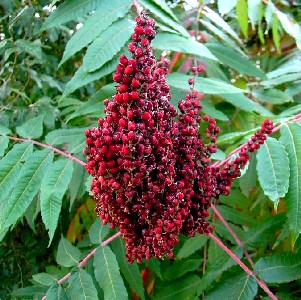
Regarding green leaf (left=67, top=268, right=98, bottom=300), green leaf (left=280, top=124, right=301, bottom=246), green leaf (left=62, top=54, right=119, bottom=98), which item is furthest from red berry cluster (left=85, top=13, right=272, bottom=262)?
green leaf (left=62, top=54, right=119, bottom=98)

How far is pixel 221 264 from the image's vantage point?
1945mm

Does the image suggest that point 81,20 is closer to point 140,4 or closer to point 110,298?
point 140,4

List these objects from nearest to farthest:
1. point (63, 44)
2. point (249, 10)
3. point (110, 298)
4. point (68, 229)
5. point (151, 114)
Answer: point (151, 114) → point (110, 298) → point (249, 10) → point (68, 229) → point (63, 44)

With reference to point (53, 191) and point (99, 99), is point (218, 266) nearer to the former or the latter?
point (53, 191)

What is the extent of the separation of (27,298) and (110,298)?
0.48 metres

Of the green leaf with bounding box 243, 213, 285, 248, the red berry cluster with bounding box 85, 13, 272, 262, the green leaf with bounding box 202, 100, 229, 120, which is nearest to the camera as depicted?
the red berry cluster with bounding box 85, 13, 272, 262

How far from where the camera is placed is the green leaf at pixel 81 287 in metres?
1.79

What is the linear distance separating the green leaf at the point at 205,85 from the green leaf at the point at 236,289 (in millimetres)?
691

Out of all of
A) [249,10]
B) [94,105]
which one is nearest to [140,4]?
[94,105]

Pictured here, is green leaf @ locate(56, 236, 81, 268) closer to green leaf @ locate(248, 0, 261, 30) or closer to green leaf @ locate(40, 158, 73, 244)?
green leaf @ locate(40, 158, 73, 244)

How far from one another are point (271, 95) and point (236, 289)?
1.30 metres

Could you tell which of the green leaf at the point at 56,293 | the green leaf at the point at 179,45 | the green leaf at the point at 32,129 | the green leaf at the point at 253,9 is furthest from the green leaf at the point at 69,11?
the green leaf at the point at 56,293

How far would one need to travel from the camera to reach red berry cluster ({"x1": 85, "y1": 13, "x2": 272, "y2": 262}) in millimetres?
1459

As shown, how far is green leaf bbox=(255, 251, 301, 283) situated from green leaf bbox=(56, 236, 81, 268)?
71 cm
